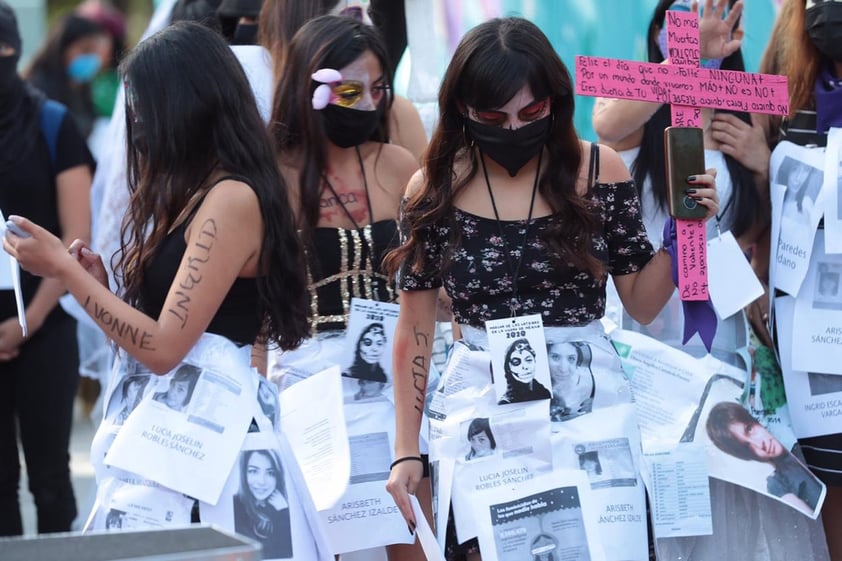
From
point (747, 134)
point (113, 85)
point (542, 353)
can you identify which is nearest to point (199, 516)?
point (542, 353)

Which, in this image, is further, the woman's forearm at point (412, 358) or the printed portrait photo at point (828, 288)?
the printed portrait photo at point (828, 288)

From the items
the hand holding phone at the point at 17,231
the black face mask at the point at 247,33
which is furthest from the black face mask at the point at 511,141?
the black face mask at the point at 247,33

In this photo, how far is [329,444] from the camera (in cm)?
369

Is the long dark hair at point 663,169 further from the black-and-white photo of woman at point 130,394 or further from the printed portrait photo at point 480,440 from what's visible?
the black-and-white photo of woman at point 130,394

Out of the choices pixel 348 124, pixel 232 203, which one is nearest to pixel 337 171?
pixel 348 124

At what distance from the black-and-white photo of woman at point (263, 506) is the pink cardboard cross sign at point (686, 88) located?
107cm

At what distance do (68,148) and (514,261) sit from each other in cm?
254

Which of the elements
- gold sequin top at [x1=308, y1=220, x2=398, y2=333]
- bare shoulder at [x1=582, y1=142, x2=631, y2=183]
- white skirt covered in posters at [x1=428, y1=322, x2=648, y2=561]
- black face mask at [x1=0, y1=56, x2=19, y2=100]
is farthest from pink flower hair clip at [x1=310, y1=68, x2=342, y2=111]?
black face mask at [x1=0, y1=56, x2=19, y2=100]

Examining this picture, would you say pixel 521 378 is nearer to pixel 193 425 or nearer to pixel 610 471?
pixel 610 471

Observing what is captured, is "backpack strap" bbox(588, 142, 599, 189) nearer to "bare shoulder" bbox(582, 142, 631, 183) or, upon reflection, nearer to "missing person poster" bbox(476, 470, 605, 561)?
"bare shoulder" bbox(582, 142, 631, 183)

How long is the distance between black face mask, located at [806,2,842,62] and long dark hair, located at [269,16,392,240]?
1.29m

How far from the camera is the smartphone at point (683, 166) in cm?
328

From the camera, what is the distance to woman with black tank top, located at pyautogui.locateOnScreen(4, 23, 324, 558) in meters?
3.12

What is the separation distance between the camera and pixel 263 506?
10.3ft
